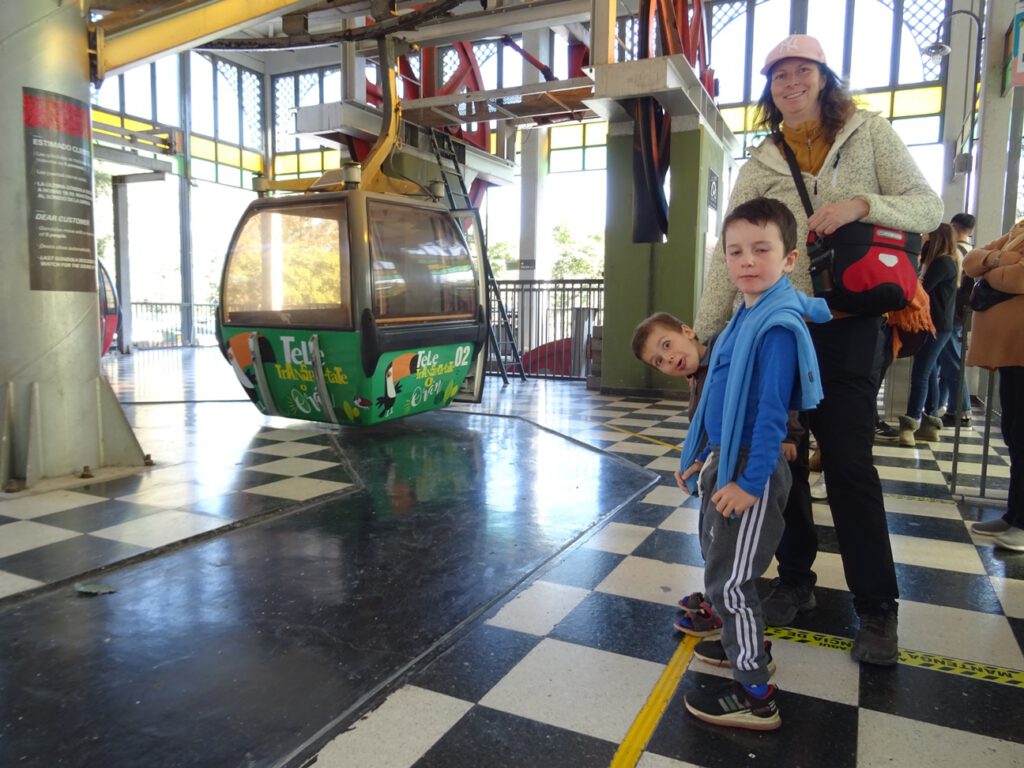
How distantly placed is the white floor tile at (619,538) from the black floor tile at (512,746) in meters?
1.23

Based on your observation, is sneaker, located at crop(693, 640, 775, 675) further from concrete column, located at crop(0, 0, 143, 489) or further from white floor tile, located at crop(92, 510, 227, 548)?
concrete column, located at crop(0, 0, 143, 489)

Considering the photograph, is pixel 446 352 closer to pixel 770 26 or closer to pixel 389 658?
pixel 389 658

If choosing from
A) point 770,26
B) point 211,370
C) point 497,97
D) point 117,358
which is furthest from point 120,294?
point 770,26

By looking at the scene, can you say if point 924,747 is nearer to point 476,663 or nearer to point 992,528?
point 476,663

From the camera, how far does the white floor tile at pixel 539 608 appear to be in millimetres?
2098

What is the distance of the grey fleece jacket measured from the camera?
1.86m

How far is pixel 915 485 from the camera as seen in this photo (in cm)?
391

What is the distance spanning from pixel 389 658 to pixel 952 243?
4.90 m

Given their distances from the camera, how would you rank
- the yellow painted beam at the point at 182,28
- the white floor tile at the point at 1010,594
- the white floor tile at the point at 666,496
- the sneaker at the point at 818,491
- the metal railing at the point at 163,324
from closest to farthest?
the white floor tile at the point at 1010,594, the white floor tile at the point at 666,496, the sneaker at the point at 818,491, the yellow painted beam at the point at 182,28, the metal railing at the point at 163,324

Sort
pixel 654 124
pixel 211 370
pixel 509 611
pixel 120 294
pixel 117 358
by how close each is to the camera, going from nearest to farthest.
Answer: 1. pixel 509 611
2. pixel 654 124
3. pixel 211 370
4. pixel 117 358
5. pixel 120 294

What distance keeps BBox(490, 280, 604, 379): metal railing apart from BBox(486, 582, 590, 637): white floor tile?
24.6 feet

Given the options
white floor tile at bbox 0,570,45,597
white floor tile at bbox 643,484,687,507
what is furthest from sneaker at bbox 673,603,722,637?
white floor tile at bbox 0,570,45,597

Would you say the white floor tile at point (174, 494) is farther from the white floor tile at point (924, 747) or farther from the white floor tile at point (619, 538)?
the white floor tile at point (924, 747)

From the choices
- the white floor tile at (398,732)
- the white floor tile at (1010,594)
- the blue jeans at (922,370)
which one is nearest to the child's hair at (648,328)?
the white floor tile at (398,732)
